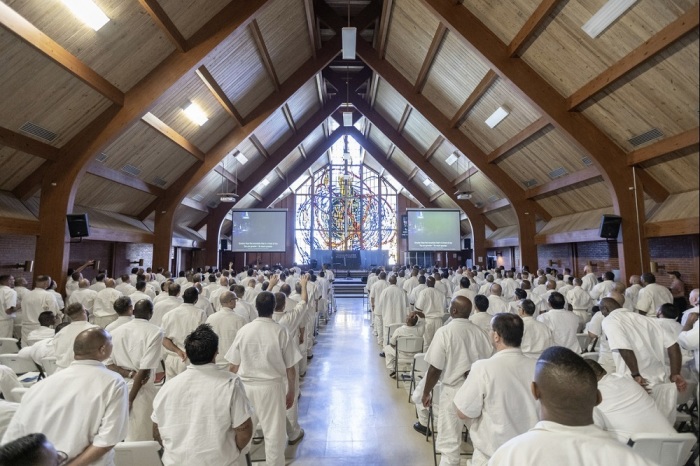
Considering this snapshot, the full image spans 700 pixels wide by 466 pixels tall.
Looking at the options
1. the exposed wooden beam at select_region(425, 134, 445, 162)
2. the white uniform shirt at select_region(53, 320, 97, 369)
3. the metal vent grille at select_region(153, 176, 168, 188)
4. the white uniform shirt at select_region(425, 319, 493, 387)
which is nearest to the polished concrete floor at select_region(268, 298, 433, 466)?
the white uniform shirt at select_region(425, 319, 493, 387)

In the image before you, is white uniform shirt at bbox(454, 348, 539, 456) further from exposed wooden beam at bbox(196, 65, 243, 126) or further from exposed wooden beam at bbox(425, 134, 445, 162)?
exposed wooden beam at bbox(425, 134, 445, 162)

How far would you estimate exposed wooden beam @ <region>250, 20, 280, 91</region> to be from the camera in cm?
818

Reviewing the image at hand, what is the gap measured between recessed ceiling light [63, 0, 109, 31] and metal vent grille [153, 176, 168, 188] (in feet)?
18.7

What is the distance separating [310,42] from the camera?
33.6ft

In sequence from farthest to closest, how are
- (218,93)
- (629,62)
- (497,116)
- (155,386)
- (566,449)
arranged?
(497,116)
(218,93)
(629,62)
(155,386)
(566,449)

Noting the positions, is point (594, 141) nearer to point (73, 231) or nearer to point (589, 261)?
point (589, 261)

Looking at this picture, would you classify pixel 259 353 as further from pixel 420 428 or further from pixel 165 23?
pixel 165 23

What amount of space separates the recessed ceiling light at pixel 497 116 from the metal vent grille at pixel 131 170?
916 cm

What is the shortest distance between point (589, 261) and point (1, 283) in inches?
518

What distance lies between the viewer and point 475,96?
9484 millimetres

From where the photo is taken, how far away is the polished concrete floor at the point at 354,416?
343 cm

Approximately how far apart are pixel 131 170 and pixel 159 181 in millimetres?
1379

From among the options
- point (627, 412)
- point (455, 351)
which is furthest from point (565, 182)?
point (627, 412)

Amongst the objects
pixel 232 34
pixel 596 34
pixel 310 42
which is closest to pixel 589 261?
pixel 596 34
